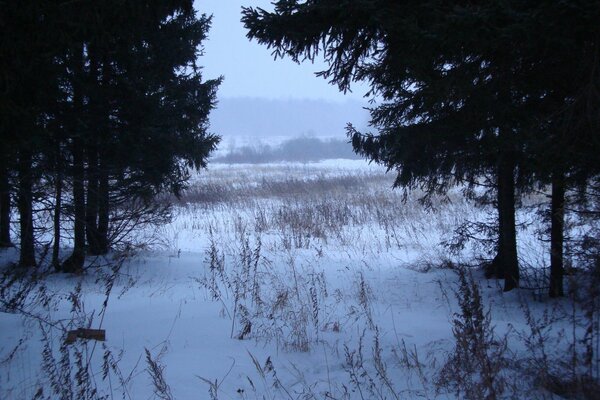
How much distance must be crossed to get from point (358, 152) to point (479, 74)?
7.77ft

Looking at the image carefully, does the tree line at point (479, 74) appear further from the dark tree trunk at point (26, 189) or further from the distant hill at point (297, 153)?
the distant hill at point (297, 153)

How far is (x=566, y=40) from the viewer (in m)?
2.85

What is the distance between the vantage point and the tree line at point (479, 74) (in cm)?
294

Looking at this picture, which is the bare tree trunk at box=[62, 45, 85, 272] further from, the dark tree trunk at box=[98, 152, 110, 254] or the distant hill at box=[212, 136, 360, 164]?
the distant hill at box=[212, 136, 360, 164]

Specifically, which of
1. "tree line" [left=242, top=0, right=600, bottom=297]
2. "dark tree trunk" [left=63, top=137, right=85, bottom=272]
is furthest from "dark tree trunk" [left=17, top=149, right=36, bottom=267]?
"tree line" [left=242, top=0, right=600, bottom=297]

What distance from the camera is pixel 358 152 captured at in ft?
20.0

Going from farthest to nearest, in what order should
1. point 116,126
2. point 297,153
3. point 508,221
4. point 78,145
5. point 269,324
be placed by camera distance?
1. point 297,153
2. point 116,126
3. point 78,145
4. point 508,221
5. point 269,324

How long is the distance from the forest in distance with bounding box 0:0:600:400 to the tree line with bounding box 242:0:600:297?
0.08 ft

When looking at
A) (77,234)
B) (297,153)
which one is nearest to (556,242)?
(77,234)

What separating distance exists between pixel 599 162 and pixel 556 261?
195cm

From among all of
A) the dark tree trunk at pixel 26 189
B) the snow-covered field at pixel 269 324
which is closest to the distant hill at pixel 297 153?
the snow-covered field at pixel 269 324

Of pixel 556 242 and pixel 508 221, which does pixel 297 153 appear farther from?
pixel 556 242

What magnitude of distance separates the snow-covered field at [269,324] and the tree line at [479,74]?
144 centimetres

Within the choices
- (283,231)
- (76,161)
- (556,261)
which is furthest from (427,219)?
(76,161)
